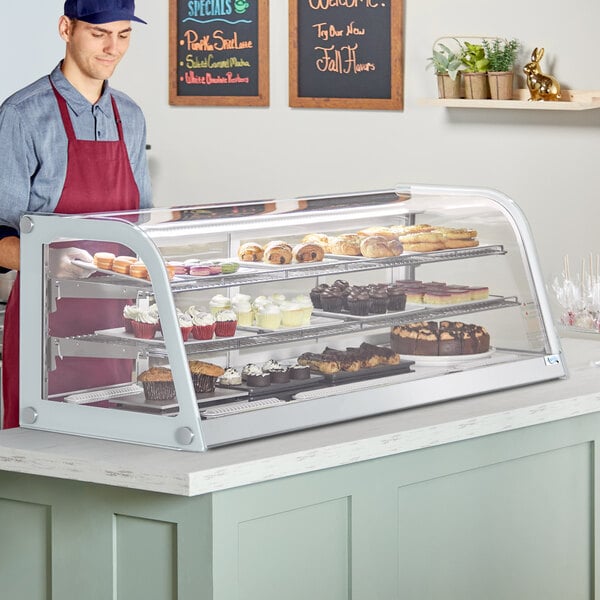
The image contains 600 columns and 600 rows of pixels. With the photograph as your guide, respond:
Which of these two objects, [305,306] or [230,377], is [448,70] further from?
[230,377]

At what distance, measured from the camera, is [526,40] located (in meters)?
4.26

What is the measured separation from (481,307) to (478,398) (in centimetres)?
26

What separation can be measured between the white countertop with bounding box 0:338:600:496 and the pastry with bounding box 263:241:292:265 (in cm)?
37

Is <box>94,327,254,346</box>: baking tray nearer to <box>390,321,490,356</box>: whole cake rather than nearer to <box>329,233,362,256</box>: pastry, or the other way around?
<box>329,233,362,256</box>: pastry

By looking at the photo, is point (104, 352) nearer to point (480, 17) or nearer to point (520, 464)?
point (520, 464)

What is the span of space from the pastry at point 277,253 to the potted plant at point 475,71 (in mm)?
1927

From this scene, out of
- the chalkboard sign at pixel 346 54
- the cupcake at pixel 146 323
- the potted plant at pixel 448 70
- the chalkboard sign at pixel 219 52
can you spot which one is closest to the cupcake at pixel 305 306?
the cupcake at pixel 146 323

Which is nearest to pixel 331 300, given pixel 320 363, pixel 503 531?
pixel 320 363

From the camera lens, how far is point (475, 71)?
429 cm

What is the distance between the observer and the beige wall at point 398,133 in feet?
13.7

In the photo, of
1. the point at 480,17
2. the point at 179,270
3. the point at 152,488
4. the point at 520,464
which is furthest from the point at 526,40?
the point at 152,488

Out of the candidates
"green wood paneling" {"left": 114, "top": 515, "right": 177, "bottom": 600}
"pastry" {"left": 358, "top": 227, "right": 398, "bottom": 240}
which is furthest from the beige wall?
"green wood paneling" {"left": 114, "top": 515, "right": 177, "bottom": 600}

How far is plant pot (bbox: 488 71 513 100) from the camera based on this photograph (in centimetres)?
420

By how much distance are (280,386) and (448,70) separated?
87.6 inches
